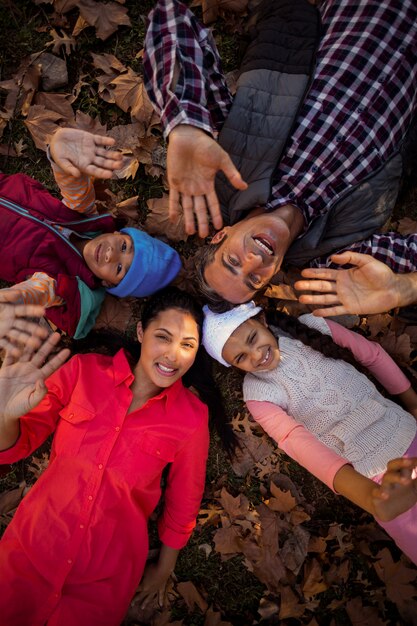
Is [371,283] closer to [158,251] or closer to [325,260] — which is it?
[325,260]

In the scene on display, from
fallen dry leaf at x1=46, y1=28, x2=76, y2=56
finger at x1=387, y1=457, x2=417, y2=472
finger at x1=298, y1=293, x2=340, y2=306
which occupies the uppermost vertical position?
fallen dry leaf at x1=46, y1=28, x2=76, y2=56

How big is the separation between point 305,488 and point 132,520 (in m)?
1.62

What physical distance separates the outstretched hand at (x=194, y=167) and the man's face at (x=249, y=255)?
0.31m

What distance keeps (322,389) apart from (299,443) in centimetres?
55

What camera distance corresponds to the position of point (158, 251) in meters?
3.65

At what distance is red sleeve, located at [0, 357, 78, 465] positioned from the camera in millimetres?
3273

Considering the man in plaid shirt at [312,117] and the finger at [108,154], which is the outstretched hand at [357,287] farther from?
the finger at [108,154]

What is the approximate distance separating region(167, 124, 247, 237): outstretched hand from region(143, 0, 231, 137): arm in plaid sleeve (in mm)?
124

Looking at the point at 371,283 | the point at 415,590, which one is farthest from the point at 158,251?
the point at 415,590

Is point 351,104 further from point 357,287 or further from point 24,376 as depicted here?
point 24,376

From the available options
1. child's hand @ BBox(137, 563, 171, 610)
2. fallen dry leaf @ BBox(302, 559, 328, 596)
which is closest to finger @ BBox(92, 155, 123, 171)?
child's hand @ BBox(137, 563, 171, 610)

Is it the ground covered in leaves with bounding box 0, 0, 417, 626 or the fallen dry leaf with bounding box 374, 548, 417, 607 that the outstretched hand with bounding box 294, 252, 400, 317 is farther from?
Result: the fallen dry leaf with bounding box 374, 548, 417, 607

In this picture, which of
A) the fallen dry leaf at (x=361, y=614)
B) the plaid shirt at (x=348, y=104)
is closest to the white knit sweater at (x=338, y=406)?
the plaid shirt at (x=348, y=104)

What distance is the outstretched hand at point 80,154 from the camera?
2955mm
